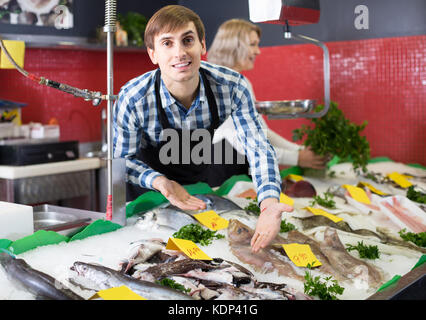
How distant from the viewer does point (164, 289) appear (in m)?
1.17

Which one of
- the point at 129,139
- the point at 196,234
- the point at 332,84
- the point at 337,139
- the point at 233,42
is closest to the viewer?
the point at 196,234

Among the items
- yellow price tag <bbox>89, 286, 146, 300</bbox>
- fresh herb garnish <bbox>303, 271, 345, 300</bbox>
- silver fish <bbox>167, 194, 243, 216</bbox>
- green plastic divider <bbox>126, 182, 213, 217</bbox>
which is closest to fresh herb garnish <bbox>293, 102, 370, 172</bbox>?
silver fish <bbox>167, 194, 243, 216</bbox>

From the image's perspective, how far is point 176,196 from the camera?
1.92m

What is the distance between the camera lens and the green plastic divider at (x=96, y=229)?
64.8 inches

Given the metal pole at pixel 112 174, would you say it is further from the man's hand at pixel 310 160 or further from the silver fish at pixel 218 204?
the man's hand at pixel 310 160

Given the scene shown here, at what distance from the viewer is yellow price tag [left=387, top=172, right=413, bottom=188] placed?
2.90m

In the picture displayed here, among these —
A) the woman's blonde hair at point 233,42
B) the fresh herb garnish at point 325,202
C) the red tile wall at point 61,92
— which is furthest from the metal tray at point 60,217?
the red tile wall at point 61,92

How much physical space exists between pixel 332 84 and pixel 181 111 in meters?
2.24

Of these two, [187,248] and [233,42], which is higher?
[233,42]

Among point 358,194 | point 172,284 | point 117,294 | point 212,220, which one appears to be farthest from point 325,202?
point 117,294

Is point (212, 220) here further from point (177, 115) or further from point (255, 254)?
point (177, 115)

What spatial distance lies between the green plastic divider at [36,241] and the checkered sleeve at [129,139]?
19.2 inches
